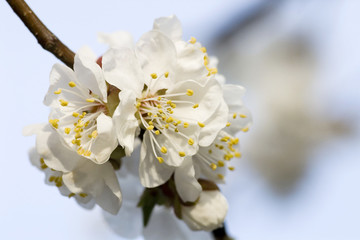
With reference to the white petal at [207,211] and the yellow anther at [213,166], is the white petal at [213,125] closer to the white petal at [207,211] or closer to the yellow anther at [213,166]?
the yellow anther at [213,166]

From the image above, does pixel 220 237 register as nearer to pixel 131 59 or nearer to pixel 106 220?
pixel 106 220

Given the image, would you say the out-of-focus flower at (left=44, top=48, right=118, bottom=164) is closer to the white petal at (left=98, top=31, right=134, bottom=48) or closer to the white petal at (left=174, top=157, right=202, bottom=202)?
the white petal at (left=174, top=157, right=202, bottom=202)

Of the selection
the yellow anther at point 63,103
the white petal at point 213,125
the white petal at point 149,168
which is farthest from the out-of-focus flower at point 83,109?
the white petal at point 213,125

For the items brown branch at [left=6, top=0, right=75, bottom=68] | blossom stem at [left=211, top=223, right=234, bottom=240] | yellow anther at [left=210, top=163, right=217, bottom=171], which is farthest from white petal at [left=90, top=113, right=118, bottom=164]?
blossom stem at [left=211, top=223, right=234, bottom=240]

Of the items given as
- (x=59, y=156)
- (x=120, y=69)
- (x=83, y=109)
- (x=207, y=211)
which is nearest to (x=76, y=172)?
(x=59, y=156)

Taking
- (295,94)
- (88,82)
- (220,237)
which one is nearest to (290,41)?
(295,94)
